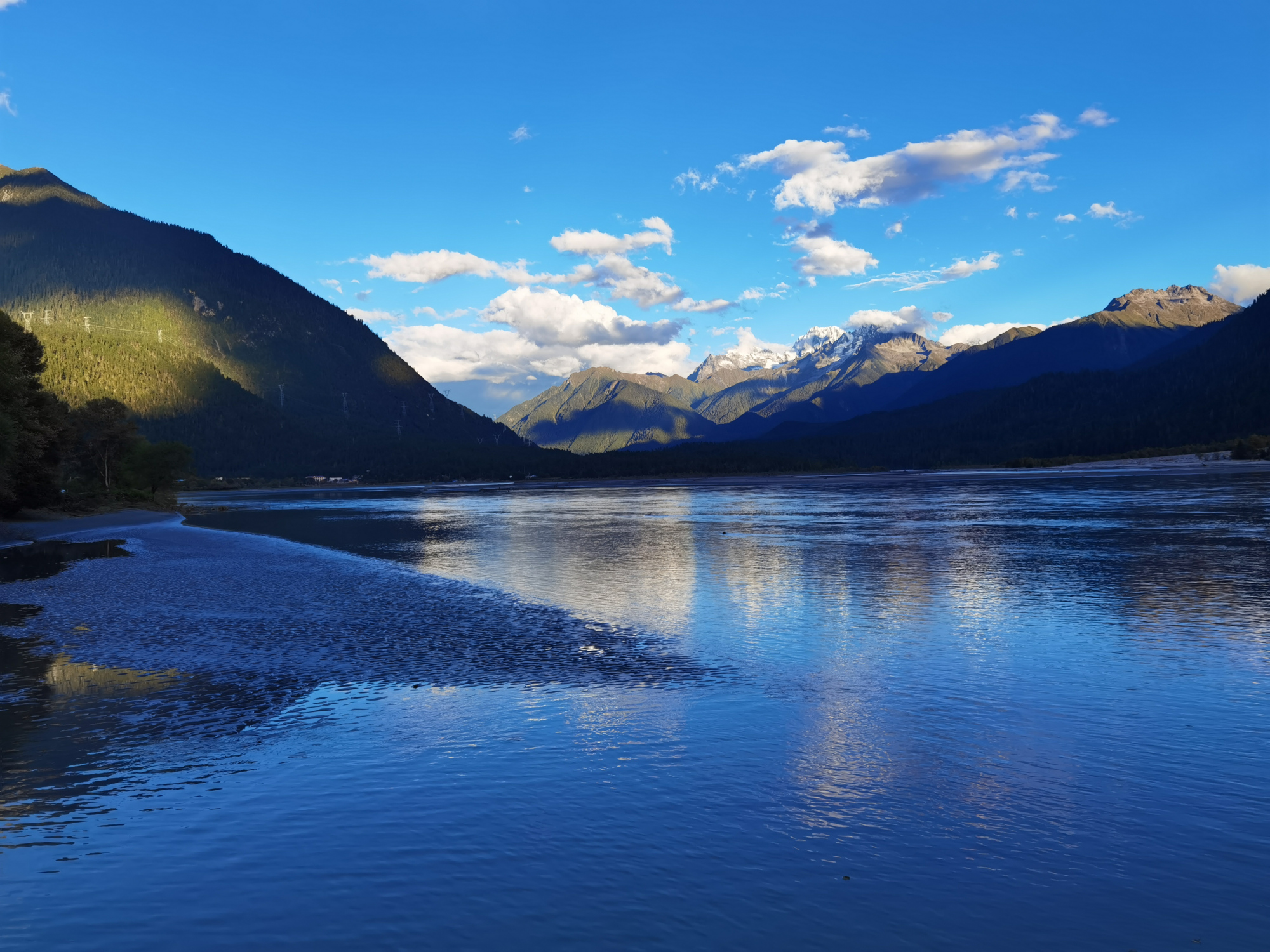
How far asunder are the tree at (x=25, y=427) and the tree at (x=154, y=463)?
4241 cm

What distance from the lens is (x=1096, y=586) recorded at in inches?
1463

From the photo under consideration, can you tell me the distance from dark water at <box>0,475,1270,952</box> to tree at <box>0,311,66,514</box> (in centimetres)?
4417

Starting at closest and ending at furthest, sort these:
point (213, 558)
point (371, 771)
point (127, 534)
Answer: point (371, 771) → point (213, 558) → point (127, 534)

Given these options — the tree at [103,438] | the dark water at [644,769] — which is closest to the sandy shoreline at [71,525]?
the tree at [103,438]

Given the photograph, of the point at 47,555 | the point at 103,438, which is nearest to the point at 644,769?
the point at 47,555

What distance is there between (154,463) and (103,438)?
833 inches

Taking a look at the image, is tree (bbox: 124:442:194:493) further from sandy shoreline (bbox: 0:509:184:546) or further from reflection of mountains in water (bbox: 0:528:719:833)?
reflection of mountains in water (bbox: 0:528:719:833)

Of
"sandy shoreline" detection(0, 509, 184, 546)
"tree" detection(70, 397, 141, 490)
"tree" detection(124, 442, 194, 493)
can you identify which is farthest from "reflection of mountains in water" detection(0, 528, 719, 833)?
"tree" detection(124, 442, 194, 493)

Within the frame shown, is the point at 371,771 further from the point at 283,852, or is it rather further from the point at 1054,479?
the point at 1054,479

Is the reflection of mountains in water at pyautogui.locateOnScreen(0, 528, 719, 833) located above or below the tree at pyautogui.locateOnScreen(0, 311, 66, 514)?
below

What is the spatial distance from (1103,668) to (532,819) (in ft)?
56.0

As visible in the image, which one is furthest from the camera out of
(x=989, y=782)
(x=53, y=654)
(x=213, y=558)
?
(x=213, y=558)

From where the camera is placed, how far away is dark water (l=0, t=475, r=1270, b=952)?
33.3ft

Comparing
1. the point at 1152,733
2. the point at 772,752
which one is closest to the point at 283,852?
the point at 772,752
